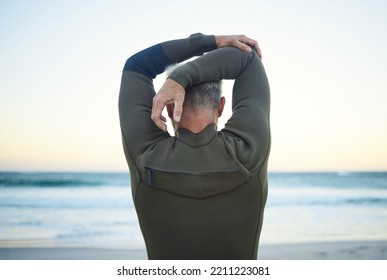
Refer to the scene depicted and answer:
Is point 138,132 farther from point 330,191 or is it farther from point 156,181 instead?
point 330,191

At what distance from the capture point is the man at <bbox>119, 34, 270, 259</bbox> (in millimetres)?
1275

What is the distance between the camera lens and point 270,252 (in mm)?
5230

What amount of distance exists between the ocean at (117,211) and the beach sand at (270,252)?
330 millimetres

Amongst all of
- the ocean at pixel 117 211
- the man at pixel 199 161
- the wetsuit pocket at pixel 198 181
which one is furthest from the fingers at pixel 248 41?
the ocean at pixel 117 211

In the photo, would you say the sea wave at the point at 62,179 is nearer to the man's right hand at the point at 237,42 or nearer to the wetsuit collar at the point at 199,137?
the man's right hand at the point at 237,42

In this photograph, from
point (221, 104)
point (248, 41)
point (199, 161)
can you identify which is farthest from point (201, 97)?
point (248, 41)

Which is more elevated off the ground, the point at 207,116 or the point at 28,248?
the point at 207,116

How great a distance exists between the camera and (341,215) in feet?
30.2

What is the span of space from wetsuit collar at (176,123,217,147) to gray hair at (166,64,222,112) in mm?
75

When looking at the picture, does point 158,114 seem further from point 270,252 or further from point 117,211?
point 117,211

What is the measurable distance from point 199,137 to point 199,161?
2.8 inches
